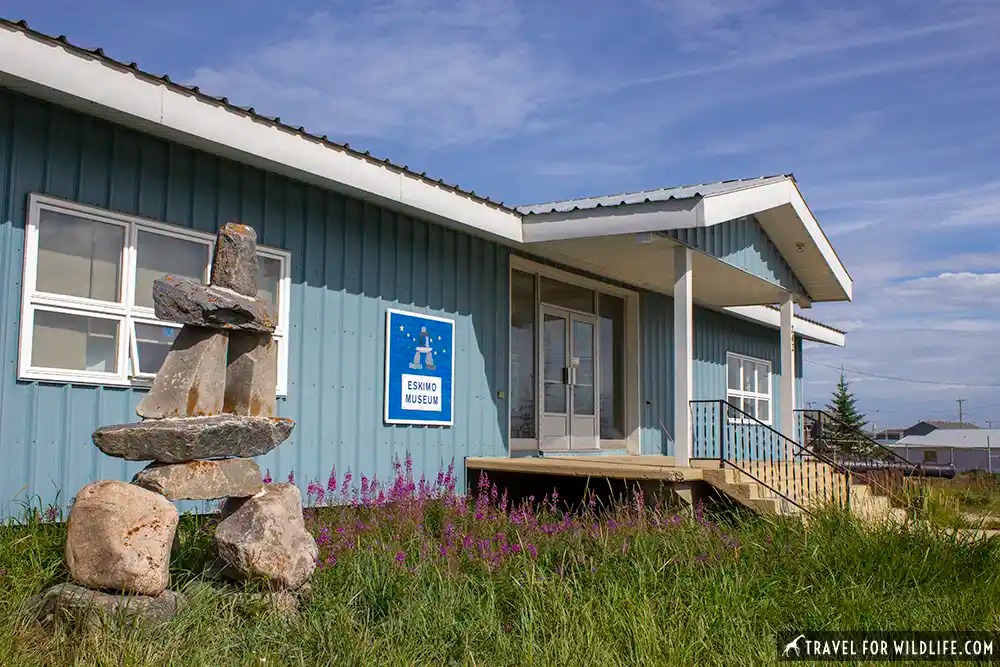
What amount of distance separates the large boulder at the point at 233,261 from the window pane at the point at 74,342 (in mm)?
1695

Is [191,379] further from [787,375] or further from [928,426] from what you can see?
[928,426]

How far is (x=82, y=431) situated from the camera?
645 centimetres

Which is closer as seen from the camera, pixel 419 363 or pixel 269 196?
pixel 269 196

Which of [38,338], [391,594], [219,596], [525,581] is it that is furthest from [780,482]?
[38,338]

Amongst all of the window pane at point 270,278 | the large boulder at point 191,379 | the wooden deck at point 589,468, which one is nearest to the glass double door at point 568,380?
the wooden deck at point 589,468

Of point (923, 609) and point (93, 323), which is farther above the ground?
point (93, 323)

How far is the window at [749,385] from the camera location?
16.7 m

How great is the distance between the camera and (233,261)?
17.7ft

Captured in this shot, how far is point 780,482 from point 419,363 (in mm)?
3910

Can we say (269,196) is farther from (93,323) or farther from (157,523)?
(157,523)

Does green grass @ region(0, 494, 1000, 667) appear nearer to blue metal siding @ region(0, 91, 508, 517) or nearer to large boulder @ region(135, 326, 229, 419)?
blue metal siding @ region(0, 91, 508, 517)

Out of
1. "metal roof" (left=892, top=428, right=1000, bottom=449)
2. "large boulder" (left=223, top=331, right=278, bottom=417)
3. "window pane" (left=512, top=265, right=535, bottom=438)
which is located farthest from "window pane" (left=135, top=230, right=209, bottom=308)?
"metal roof" (left=892, top=428, right=1000, bottom=449)

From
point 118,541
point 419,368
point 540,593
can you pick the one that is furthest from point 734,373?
point 118,541

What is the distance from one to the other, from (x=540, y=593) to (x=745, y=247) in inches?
286
